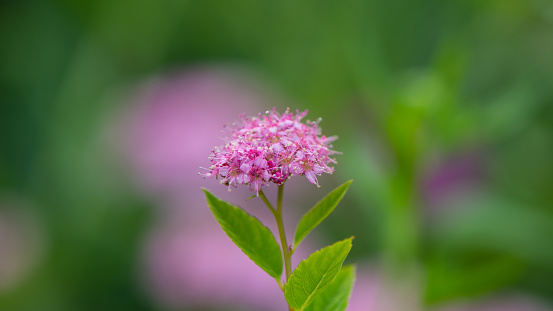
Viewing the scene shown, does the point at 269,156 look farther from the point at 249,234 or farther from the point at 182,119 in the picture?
the point at 182,119

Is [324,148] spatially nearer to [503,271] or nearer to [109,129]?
[503,271]

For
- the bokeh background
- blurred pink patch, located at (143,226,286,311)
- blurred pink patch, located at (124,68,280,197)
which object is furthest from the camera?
blurred pink patch, located at (124,68,280,197)

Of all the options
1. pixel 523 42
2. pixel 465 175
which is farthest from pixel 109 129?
pixel 523 42

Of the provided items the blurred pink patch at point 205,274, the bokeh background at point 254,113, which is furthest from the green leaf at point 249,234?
the blurred pink patch at point 205,274

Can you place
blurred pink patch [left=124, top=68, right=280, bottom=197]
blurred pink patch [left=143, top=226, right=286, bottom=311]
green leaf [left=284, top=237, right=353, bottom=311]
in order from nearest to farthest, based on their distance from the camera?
green leaf [left=284, top=237, right=353, bottom=311]
blurred pink patch [left=143, top=226, right=286, bottom=311]
blurred pink patch [left=124, top=68, right=280, bottom=197]

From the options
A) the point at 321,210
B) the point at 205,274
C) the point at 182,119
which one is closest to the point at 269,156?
the point at 321,210

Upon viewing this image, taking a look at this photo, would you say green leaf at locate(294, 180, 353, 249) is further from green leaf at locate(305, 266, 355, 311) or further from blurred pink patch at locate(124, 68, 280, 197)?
blurred pink patch at locate(124, 68, 280, 197)

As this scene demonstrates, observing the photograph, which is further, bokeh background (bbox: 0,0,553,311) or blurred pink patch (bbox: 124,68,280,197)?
blurred pink patch (bbox: 124,68,280,197)

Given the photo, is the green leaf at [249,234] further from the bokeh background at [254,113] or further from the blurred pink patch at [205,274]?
the blurred pink patch at [205,274]

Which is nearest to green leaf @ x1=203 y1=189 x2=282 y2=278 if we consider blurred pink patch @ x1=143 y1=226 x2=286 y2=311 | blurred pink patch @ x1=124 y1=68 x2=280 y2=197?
blurred pink patch @ x1=143 y1=226 x2=286 y2=311
